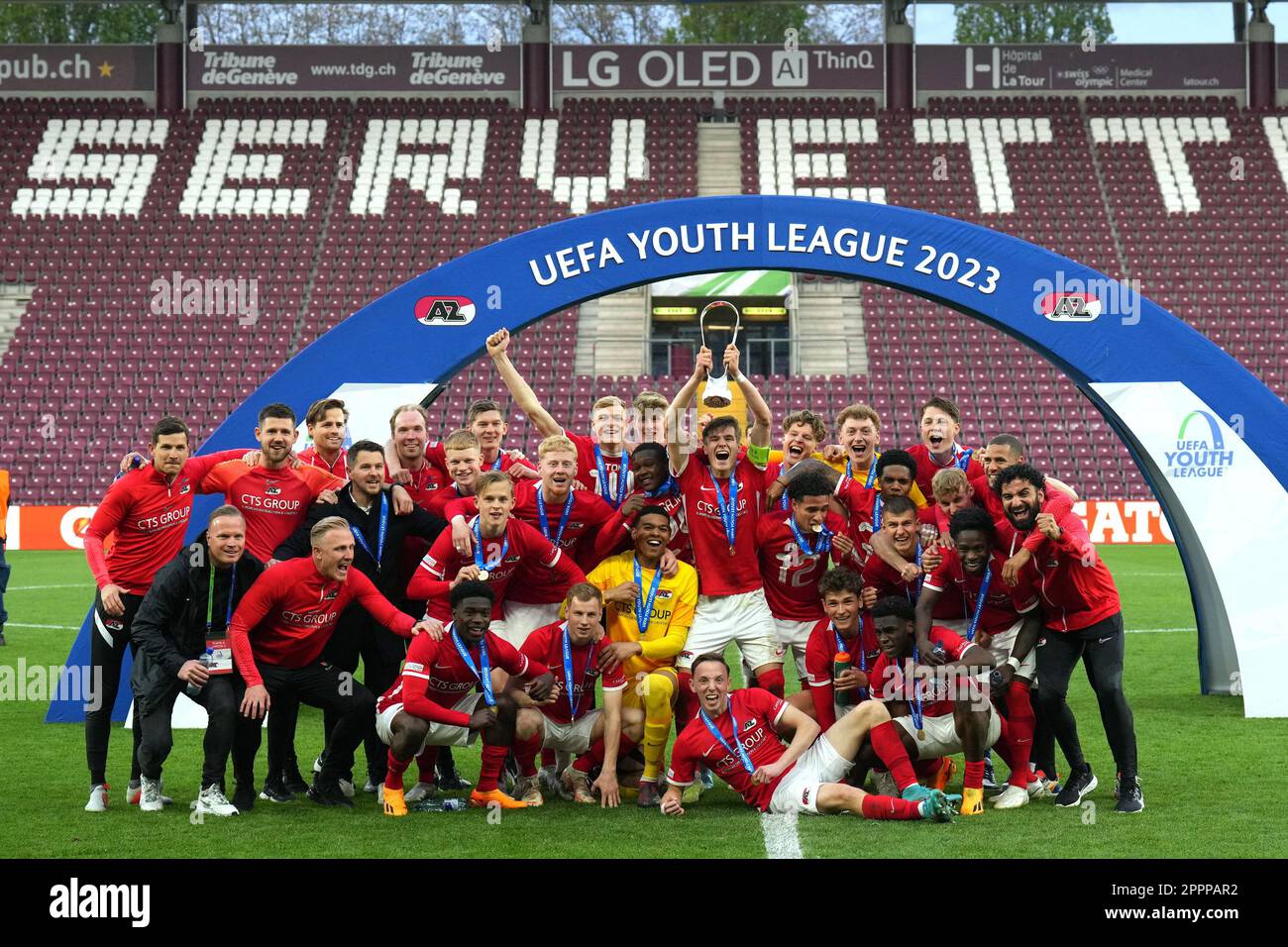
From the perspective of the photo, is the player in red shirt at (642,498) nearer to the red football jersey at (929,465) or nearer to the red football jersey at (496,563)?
the red football jersey at (496,563)

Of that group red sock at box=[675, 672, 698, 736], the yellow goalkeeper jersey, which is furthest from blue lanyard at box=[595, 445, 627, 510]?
red sock at box=[675, 672, 698, 736]

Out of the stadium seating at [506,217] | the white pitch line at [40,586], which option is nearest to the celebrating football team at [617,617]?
the white pitch line at [40,586]

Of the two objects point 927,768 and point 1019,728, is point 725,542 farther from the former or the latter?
point 1019,728

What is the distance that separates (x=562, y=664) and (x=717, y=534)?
1.08 meters

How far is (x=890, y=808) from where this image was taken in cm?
648

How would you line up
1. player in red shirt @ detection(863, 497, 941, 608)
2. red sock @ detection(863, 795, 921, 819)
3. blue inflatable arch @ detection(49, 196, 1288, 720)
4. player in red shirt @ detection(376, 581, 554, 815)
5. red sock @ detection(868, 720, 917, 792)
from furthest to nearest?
blue inflatable arch @ detection(49, 196, 1288, 720) → player in red shirt @ detection(863, 497, 941, 608) → player in red shirt @ detection(376, 581, 554, 815) → red sock @ detection(868, 720, 917, 792) → red sock @ detection(863, 795, 921, 819)

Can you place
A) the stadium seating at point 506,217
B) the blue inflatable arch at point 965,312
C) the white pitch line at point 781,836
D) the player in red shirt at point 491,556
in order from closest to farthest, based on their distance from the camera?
the white pitch line at point 781,836, the player in red shirt at point 491,556, the blue inflatable arch at point 965,312, the stadium seating at point 506,217

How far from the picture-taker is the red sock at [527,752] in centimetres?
700

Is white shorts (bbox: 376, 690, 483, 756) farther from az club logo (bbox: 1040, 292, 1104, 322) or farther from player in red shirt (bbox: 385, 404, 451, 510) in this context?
az club logo (bbox: 1040, 292, 1104, 322)

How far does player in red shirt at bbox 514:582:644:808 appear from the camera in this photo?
6.89m

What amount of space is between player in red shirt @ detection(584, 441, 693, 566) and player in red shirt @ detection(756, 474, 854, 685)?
0.48 m

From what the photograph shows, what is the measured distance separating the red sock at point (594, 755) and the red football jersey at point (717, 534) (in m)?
0.87

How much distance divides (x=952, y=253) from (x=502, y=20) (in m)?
33.0

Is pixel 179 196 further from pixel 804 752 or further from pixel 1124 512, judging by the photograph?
pixel 804 752
